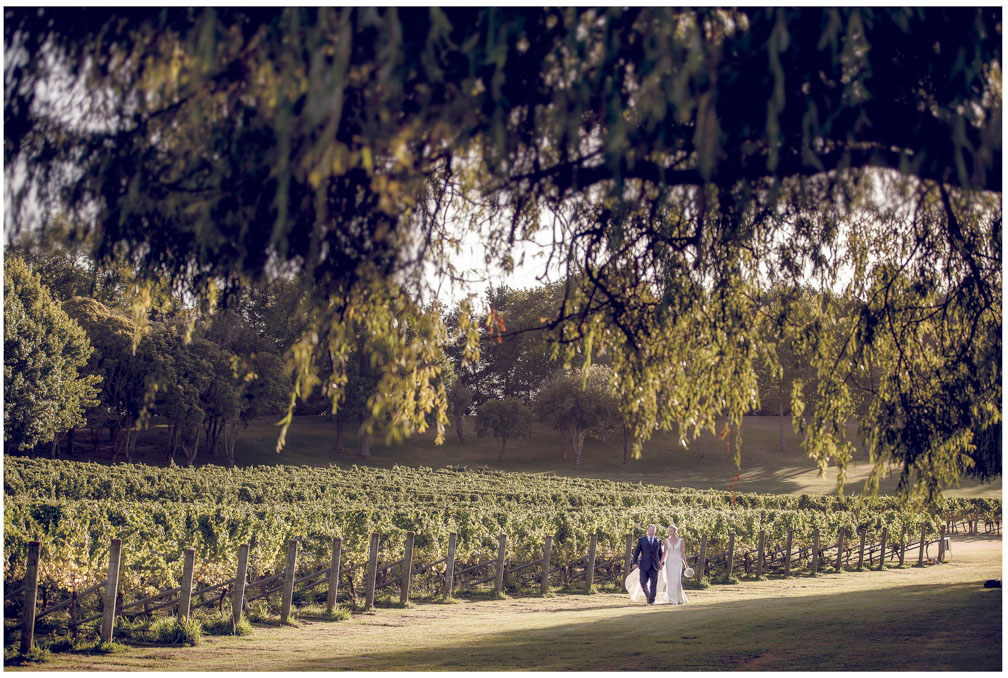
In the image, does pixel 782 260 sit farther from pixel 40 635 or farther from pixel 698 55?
pixel 40 635

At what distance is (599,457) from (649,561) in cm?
5135

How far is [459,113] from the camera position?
13.6ft

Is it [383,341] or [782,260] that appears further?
[782,260]

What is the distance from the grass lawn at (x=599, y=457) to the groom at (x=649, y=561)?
37.4 metres

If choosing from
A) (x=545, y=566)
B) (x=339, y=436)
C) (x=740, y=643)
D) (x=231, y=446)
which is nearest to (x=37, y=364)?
(x=231, y=446)

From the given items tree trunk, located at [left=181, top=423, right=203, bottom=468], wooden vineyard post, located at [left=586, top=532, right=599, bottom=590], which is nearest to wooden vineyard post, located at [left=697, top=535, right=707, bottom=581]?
wooden vineyard post, located at [left=586, top=532, right=599, bottom=590]

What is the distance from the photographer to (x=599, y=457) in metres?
65.9

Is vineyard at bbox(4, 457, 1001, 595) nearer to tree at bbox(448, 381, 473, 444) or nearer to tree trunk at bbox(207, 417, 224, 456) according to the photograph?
tree trunk at bbox(207, 417, 224, 456)

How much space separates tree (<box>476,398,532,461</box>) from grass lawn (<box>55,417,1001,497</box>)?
100 inches

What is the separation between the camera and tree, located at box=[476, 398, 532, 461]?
61.0m

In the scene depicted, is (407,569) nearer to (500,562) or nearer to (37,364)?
(500,562)

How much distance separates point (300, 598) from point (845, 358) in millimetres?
9940

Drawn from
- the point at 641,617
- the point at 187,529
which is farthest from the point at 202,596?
the point at 641,617

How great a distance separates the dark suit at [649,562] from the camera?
1505cm
